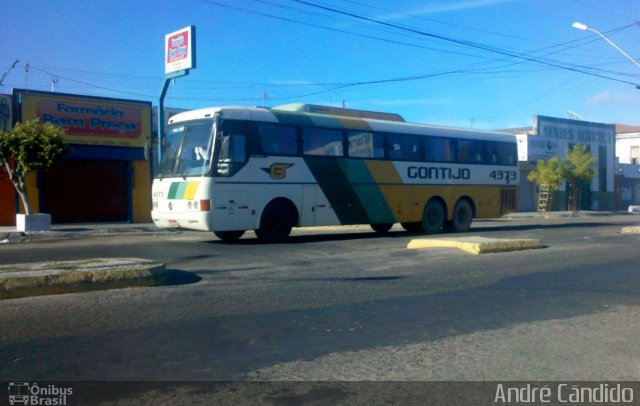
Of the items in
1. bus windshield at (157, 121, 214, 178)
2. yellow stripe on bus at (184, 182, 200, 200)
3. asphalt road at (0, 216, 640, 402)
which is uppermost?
bus windshield at (157, 121, 214, 178)

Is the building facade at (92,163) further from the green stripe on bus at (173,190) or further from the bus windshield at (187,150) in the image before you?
the green stripe on bus at (173,190)

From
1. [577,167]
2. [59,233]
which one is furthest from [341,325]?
[577,167]

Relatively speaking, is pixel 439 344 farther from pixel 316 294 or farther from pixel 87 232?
pixel 87 232

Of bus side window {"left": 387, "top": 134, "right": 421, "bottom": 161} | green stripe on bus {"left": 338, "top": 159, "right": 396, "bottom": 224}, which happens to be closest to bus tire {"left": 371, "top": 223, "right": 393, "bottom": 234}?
green stripe on bus {"left": 338, "top": 159, "right": 396, "bottom": 224}

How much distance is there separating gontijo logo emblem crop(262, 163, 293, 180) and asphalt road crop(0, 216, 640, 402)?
3.94 m

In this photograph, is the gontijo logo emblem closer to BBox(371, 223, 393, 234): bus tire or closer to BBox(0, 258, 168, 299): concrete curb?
BBox(371, 223, 393, 234): bus tire

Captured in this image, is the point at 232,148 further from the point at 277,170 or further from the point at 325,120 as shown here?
the point at 325,120

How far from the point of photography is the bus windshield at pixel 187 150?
48.9 ft

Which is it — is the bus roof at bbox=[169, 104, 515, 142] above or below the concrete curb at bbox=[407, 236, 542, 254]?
above

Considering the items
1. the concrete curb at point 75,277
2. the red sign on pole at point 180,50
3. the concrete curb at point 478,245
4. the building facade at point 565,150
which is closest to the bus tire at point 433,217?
the concrete curb at point 478,245

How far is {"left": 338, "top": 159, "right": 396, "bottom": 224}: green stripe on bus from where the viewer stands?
703 inches

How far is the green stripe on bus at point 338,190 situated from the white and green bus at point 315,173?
27mm

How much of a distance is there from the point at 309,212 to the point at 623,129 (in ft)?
206

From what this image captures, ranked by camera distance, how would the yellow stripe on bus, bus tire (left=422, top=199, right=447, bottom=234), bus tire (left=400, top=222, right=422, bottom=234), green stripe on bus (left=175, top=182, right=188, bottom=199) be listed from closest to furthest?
the yellow stripe on bus
green stripe on bus (left=175, top=182, right=188, bottom=199)
bus tire (left=422, top=199, right=447, bottom=234)
bus tire (left=400, top=222, right=422, bottom=234)
